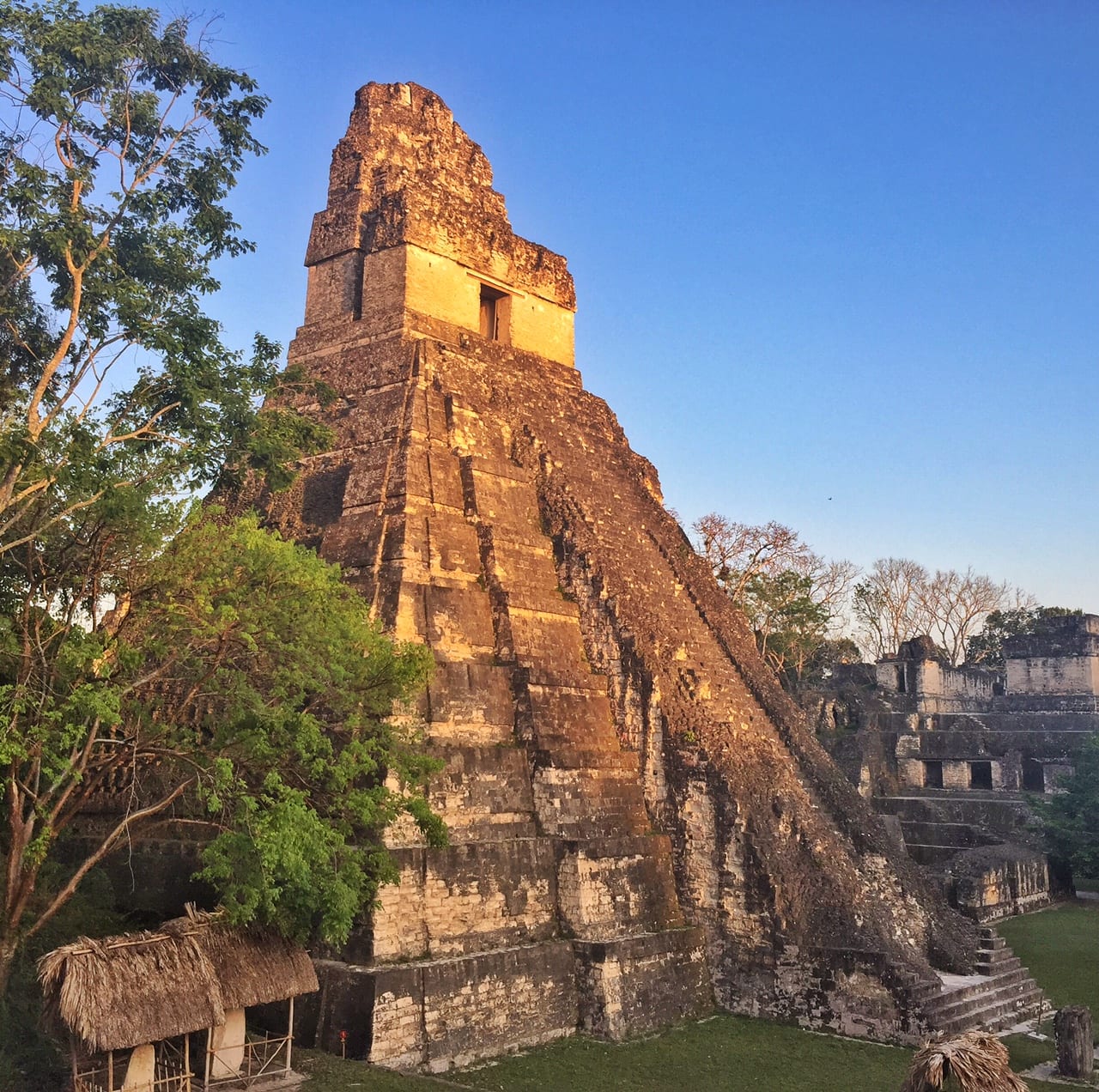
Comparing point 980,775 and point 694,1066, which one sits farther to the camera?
point 980,775

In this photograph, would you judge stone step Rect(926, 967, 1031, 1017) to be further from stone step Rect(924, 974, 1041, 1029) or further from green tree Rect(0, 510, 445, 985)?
green tree Rect(0, 510, 445, 985)

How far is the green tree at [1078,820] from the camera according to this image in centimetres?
1928

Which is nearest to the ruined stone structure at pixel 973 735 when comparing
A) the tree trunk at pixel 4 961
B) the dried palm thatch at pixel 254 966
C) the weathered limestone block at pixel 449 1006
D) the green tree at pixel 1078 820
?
the green tree at pixel 1078 820

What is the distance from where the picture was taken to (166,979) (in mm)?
8125

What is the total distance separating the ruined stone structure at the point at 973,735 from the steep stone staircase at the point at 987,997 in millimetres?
8127

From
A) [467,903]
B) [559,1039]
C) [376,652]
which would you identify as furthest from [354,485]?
[559,1039]

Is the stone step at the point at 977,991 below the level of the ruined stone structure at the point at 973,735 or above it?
below

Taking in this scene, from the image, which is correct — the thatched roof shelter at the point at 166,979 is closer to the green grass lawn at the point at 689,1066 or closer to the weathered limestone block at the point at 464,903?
the green grass lawn at the point at 689,1066

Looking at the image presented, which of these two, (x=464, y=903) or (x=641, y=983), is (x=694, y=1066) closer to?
(x=641, y=983)

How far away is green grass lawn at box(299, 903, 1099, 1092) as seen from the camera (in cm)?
900

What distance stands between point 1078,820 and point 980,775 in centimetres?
786

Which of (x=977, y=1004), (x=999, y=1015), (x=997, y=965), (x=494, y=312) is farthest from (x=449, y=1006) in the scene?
(x=494, y=312)

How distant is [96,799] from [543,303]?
993 centimetres

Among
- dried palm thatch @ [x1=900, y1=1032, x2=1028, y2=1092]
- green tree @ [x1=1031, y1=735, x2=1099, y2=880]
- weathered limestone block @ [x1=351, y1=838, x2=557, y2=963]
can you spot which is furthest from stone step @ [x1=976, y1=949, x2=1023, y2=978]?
green tree @ [x1=1031, y1=735, x2=1099, y2=880]
